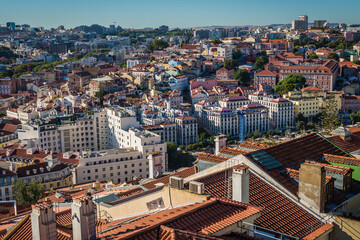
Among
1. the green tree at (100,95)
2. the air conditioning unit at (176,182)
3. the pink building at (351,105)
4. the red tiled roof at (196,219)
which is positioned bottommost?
the pink building at (351,105)

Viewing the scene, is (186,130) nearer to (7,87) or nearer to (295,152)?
(295,152)

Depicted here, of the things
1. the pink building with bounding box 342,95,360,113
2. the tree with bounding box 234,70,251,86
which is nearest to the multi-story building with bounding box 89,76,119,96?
the tree with bounding box 234,70,251,86

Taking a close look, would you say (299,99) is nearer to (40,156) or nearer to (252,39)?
(40,156)

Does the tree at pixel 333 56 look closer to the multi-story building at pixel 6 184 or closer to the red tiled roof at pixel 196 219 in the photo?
the multi-story building at pixel 6 184

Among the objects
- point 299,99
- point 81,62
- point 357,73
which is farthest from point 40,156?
point 81,62

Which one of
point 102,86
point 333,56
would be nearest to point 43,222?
point 102,86

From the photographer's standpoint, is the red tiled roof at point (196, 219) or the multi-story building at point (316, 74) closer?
the red tiled roof at point (196, 219)

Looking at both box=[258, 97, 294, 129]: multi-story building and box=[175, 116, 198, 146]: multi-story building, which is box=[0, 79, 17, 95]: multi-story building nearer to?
box=[175, 116, 198, 146]: multi-story building

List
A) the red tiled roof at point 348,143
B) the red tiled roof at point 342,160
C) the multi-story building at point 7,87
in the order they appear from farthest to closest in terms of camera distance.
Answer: the multi-story building at point 7,87
the red tiled roof at point 348,143
the red tiled roof at point 342,160

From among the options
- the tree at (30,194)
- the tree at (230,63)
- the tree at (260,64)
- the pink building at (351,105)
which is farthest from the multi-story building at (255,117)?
the tree at (30,194)
